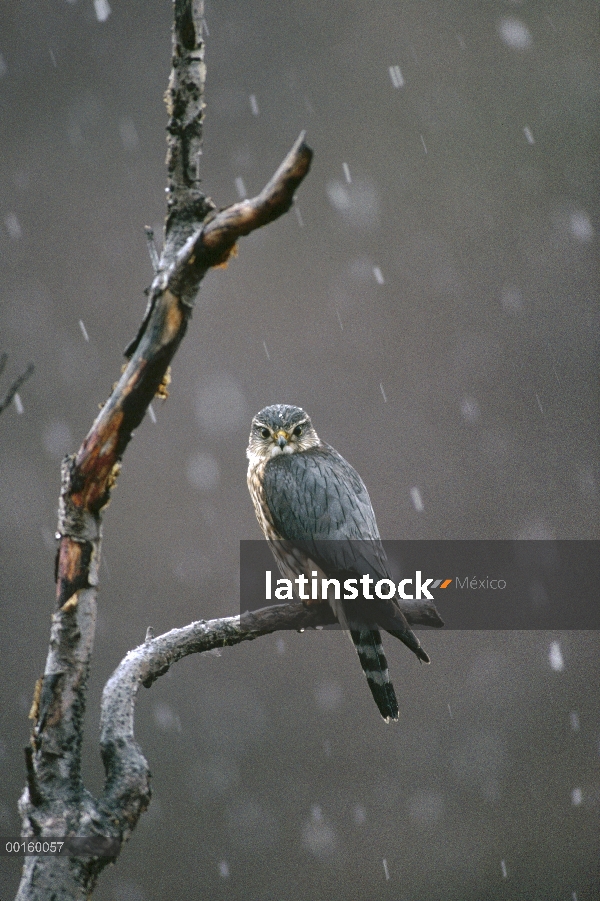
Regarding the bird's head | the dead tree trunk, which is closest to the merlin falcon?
the bird's head

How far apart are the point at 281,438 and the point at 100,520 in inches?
32.8

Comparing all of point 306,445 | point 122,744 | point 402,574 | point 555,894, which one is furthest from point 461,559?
point 122,744

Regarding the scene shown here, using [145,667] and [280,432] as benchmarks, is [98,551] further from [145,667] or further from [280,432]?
[280,432]

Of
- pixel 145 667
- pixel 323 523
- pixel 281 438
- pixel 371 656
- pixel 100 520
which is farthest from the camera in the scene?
pixel 281 438

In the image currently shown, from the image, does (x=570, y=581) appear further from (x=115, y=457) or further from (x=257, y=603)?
(x=115, y=457)

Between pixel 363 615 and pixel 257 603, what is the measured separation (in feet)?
5.50

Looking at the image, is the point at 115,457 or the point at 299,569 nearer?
the point at 115,457

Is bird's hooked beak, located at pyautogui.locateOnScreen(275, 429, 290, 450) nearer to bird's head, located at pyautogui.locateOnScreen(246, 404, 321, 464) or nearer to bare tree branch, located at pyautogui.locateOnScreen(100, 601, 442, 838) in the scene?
bird's head, located at pyautogui.locateOnScreen(246, 404, 321, 464)

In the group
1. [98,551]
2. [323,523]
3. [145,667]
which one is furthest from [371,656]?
[98,551]

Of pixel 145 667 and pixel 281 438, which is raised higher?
pixel 281 438

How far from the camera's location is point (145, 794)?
121 cm

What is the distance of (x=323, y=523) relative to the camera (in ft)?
5.99

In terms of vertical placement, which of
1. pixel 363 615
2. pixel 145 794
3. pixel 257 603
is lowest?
pixel 145 794

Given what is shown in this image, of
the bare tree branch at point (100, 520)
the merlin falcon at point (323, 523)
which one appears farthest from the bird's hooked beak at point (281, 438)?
the bare tree branch at point (100, 520)
